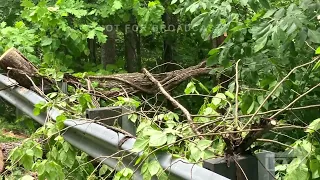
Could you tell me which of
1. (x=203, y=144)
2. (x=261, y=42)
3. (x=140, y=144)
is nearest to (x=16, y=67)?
(x=261, y=42)

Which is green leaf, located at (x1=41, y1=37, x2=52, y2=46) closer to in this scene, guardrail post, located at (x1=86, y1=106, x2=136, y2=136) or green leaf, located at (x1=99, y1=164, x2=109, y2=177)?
guardrail post, located at (x1=86, y1=106, x2=136, y2=136)

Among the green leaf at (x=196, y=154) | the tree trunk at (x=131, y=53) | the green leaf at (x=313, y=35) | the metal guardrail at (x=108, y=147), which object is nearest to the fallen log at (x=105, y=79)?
the metal guardrail at (x=108, y=147)

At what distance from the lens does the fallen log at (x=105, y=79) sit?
4777 mm

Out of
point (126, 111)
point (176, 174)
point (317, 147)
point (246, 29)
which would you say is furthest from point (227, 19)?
point (176, 174)

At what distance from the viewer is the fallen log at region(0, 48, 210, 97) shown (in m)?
4.78

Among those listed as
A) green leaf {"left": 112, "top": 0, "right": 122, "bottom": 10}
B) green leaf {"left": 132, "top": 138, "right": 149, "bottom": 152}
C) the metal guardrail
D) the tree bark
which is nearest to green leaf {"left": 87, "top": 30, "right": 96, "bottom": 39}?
green leaf {"left": 112, "top": 0, "right": 122, "bottom": 10}

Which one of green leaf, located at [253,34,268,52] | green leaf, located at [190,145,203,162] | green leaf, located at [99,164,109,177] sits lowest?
green leaf, located at [99,164,109,177]

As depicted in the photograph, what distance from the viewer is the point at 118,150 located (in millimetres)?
2689

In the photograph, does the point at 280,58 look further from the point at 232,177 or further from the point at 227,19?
the point at 232,177

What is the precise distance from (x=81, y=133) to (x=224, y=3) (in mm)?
1502

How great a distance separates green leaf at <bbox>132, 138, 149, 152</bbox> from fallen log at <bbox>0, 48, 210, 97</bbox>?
222 centimetres

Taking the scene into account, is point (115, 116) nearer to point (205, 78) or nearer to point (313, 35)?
point (313, 35)

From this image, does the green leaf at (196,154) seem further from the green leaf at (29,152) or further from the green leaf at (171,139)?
the green leaf at (29,152)

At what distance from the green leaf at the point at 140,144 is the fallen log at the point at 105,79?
2.22m
